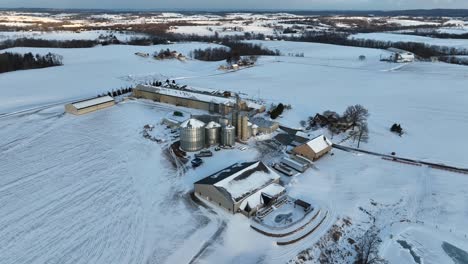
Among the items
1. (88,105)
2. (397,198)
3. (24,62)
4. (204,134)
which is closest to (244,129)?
(204,134)

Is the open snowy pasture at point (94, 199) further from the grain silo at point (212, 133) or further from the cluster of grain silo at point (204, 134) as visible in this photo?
the grain silo at point (212, 133)

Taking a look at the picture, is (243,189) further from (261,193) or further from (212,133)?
(212,133)

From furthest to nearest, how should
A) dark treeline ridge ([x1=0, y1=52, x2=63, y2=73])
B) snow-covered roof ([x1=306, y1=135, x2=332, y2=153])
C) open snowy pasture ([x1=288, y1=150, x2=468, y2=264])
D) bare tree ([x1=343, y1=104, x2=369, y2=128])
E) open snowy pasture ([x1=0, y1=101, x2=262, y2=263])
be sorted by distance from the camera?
dark treeline ridge ([x1=0, y1=52, x2=63, y2=73])
bare tree ([x1=343, y1=104, x2=369, y2=128])
snow-covered roof ([x1=306, y1=135, x2=332, y2=153])
open snowy pasture ([x1=288, y1=150, x2=468, y2=264])
open snowy pasture ([x1=0, y1=101, x2=262, y2=263])

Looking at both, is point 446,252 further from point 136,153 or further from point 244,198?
point 136,153

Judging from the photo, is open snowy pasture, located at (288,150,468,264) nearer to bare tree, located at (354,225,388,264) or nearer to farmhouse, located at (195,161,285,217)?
bare tree, located at (354,225,388,264)

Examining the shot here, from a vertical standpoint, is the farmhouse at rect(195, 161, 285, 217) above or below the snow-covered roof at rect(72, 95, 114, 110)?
below

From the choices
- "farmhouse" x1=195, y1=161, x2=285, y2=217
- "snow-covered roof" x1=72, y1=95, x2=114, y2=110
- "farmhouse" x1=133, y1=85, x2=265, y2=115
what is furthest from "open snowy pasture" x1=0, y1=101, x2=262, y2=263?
"farmhouse" x1=133, y1=85, x2=265, y2=115
